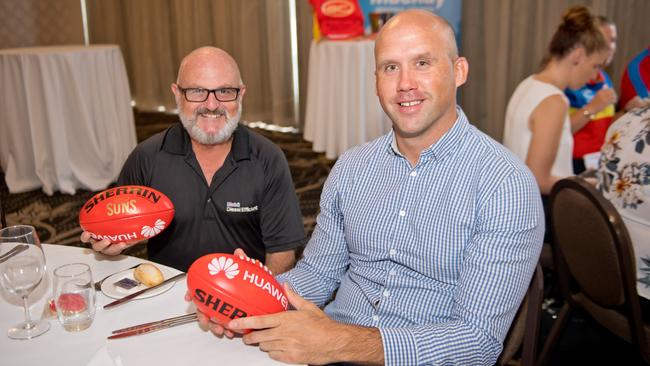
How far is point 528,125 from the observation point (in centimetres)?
273

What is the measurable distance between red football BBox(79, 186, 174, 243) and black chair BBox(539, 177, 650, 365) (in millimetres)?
1206

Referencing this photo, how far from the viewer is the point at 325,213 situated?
65.2 inches

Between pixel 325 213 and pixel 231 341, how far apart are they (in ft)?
1.89

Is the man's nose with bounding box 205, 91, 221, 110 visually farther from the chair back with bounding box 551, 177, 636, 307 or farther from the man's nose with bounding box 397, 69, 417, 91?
the chair back with bounding box 551, 177, 636, 307

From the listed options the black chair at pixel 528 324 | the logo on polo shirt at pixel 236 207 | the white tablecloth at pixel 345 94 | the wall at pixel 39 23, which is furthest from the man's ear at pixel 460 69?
the wall at pixel 39 23

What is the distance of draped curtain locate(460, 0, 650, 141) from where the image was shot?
16.1ft

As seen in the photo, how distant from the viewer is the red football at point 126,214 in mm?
1515

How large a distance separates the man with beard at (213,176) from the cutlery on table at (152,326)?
798 mm

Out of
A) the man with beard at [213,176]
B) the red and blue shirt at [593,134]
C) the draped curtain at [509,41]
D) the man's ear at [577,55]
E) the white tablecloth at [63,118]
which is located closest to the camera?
the man with beard at [213,176]

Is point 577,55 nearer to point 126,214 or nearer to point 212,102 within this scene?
point 212,102

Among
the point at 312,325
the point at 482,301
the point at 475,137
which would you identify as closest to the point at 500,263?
the point at 482,301

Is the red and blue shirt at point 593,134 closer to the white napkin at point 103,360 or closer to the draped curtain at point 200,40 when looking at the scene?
the white napkin at point 103,360

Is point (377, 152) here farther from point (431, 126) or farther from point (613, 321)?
point (613, 321)

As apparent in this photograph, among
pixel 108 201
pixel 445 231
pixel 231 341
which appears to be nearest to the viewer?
pixel 231 341
